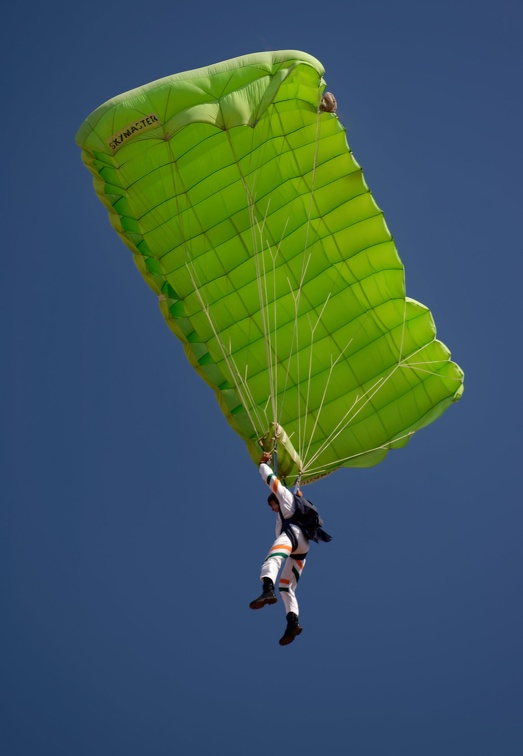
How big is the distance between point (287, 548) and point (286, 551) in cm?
4

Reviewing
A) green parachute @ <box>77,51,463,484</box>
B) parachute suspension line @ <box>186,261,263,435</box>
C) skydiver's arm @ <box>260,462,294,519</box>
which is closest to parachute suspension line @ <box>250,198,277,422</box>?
green parachute @ <box>77,51,463,484</box>

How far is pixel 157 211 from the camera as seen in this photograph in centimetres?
1235

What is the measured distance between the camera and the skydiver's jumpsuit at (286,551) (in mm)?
10664

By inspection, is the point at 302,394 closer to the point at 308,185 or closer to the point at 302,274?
the point at 302,274

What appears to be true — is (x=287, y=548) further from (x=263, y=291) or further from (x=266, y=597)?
(x=263, y=291)

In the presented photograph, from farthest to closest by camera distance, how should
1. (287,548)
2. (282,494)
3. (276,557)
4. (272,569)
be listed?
(282,494) < (287,548) < (276,557) < (272,569)

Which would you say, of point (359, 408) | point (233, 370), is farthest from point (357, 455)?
point (233, 370)

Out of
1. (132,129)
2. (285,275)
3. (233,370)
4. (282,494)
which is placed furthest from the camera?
(233,370)

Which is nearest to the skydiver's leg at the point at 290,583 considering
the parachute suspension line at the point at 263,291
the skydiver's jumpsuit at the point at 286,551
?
the skydiver's jumpsuit at the point at 286,551

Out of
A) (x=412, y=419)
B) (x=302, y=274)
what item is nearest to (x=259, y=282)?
(x=302, y=274)

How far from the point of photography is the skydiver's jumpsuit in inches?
420

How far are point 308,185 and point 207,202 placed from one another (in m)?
1.10

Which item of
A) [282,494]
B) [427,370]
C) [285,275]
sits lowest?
[282,494]

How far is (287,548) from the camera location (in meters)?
10.7
